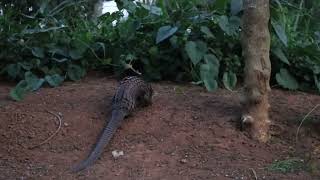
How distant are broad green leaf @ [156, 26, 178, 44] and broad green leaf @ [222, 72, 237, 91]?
1.87 ft

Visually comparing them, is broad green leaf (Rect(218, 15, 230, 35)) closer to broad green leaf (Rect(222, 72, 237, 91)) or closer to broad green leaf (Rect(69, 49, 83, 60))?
broad green leaf (Rect(222, 72, 237, 91))

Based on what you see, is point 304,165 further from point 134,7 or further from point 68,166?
point 134,7

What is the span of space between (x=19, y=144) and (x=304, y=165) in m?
1.86

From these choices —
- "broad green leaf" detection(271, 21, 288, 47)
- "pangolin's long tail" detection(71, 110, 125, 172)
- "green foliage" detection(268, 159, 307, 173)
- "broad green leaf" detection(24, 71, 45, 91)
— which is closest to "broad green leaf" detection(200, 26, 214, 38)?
"broad green leaf" detection(271, 21, 288, 47)

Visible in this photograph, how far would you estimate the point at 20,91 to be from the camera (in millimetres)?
4805

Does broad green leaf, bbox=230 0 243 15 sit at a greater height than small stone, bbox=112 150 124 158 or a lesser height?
greater

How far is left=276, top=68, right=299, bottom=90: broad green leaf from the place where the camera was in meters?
5.03

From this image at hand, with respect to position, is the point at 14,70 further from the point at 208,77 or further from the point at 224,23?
the point at 224,23

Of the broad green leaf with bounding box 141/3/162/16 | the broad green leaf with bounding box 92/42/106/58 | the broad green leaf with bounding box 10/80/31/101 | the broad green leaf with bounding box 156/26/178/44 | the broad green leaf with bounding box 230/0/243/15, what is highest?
the broad green leaf with bounding box 230/0/243/15

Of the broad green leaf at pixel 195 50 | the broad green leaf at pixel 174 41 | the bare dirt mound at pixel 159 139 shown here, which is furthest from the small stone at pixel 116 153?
the broad green leaf at pixel 174 41

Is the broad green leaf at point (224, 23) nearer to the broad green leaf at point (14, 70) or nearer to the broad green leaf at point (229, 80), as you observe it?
the broad green leaf at point (229, 80)

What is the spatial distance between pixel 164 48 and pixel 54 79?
990 mm

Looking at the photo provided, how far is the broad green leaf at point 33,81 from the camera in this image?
5.05 meters

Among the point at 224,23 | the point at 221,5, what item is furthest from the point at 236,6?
the point at 224,23
